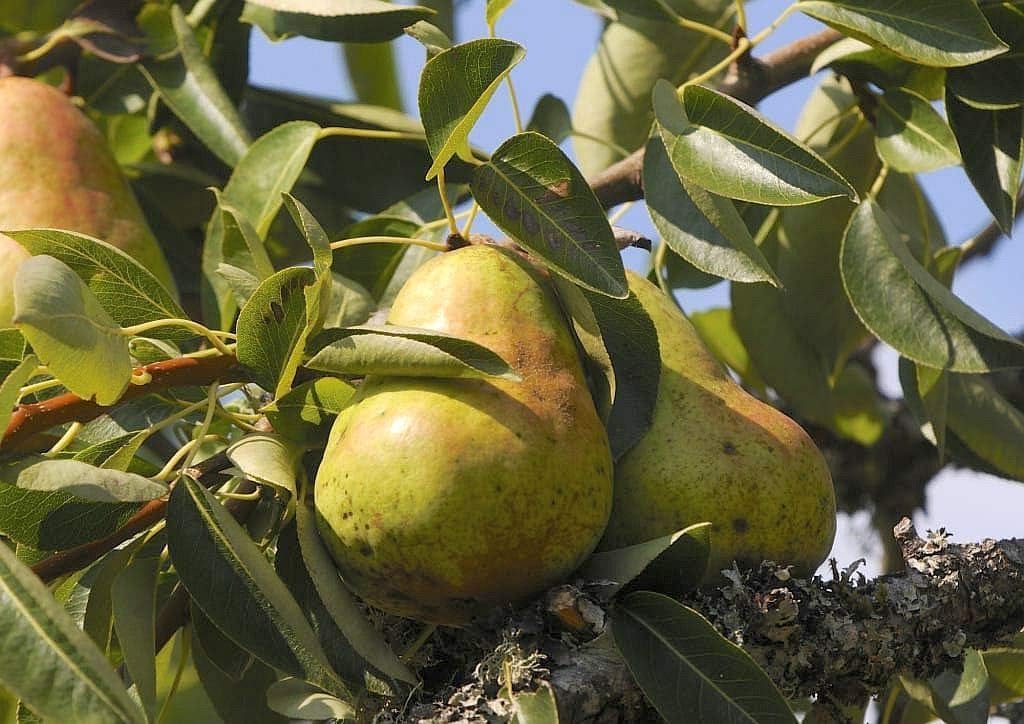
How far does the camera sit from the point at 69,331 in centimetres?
98

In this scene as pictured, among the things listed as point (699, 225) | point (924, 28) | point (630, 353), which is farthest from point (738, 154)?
point (924, 28)

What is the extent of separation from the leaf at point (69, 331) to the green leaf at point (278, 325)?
0.12 metres

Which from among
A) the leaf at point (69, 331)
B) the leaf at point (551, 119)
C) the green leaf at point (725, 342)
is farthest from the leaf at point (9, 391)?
the green leaf at point (725, 342)

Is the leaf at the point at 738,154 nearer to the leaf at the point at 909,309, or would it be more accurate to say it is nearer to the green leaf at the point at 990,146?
the leaf at the point at 909,309

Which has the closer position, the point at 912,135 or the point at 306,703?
the point at 306,703

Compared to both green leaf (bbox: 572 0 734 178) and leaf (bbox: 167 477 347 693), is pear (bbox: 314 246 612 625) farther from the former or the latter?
green leaf (bbox: 572 0 734 178)

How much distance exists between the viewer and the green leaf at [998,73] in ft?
4.97

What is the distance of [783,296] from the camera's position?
1.96 meters

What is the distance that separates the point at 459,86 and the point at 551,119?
77 cm

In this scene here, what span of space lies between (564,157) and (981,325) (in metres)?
0.52

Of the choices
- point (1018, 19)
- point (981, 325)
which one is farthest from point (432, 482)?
point (1018, 19)

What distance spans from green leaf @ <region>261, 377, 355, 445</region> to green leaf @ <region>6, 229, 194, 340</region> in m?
0.13

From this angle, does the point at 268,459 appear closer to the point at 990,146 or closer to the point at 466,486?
the point at 466,486

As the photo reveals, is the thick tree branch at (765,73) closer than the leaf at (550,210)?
No
